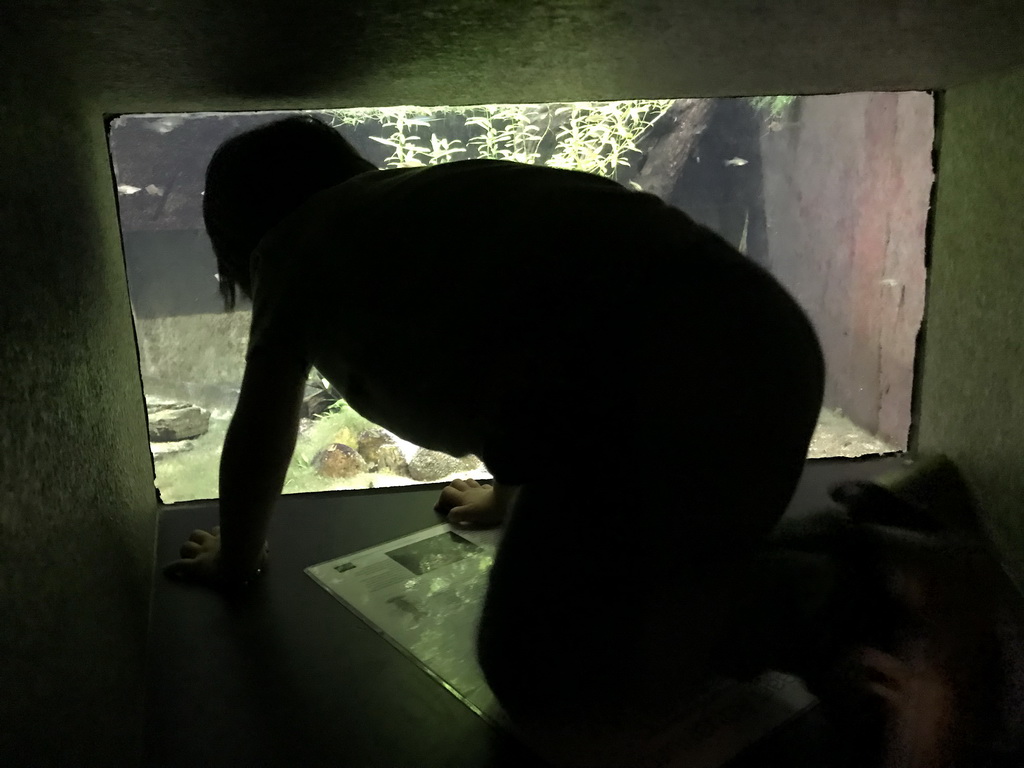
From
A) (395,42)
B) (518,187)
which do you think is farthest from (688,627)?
(395,42)

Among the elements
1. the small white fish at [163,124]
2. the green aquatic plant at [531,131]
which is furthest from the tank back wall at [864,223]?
the small white fish at [163,124]

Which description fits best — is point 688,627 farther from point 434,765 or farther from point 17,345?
point 17,345

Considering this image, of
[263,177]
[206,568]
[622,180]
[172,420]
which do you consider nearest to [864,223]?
[622,180]

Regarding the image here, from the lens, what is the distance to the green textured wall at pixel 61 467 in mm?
383

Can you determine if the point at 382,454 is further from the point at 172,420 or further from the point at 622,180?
the point at 622,180

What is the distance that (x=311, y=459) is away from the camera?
1.12m

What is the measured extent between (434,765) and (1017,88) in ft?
3.39

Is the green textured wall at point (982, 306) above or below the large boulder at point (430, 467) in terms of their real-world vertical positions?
above

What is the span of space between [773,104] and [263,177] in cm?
76

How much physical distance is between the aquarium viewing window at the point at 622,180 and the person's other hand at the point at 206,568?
3.2 inches

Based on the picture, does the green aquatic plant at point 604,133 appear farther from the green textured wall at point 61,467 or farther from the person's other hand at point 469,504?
the green textured wall at point 61,467

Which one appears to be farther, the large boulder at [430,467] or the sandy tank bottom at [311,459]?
the large boulder at [430,467]

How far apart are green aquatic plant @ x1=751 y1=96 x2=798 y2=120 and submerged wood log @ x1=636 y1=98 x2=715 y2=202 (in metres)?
0.07

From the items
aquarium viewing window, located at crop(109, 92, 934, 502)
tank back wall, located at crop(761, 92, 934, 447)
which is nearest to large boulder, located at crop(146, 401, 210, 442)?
aquarium viewing window, located at crop(109, 92, 934, 502)
